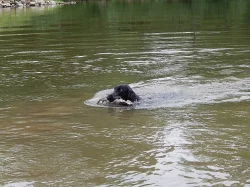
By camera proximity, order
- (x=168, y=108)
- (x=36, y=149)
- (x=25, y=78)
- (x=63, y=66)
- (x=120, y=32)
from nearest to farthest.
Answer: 1. (x=36, y=149)
2. (x=168, y=108)
3. (x=25, y=78)
4. (x=63, y=66)
5. (x=120, y=32)

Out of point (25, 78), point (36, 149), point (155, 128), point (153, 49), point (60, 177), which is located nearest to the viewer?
point (60, 177)

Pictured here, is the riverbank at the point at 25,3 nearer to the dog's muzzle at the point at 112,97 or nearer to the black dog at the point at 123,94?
the dog's muzzle at the point at 112,97

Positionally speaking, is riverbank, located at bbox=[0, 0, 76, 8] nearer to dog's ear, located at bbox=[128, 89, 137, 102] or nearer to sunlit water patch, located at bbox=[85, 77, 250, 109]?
sunlit water patch, located at bbox=[85, 77, 250, 109]

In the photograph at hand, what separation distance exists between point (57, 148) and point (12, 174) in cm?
134

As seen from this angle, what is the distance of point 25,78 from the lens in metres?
15.8

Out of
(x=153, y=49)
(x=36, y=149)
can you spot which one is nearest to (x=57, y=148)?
(x=36, y=149)

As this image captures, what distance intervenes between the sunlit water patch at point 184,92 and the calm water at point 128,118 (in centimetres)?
3

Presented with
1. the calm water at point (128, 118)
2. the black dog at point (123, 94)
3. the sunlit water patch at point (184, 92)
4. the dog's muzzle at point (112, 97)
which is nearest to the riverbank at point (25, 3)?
the calm water at point (128, 118)

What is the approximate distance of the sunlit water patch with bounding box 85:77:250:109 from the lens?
1177cm

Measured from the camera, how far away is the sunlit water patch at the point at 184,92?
1177 cm

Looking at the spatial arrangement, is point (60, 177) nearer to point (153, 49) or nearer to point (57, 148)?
point (57, 148)

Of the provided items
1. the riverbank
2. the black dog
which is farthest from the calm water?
the riverbank

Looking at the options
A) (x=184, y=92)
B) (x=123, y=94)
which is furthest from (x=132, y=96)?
(x=184, y=92)

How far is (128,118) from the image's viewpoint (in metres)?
10.4
